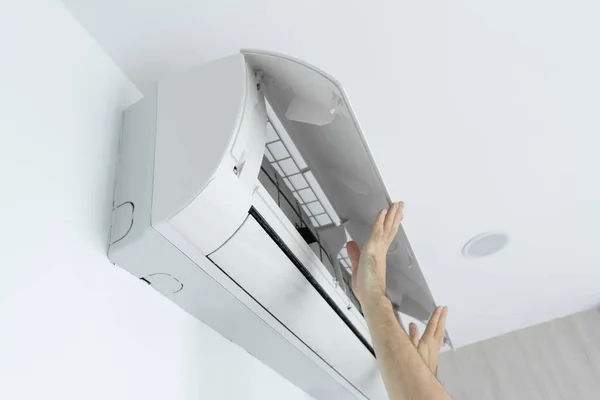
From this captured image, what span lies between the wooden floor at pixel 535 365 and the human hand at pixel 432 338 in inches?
49.2

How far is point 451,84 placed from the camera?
3.98 feet

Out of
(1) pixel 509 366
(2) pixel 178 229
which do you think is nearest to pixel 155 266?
(2) pixel 178 229

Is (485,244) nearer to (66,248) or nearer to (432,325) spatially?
(432,325)

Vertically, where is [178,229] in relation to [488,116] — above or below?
below

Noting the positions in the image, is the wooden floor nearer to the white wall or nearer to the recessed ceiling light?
the recessed ceiling light

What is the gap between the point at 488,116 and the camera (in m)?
1.30

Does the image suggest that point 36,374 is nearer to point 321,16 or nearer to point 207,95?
point 207,95

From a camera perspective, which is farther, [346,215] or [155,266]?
[346,215]

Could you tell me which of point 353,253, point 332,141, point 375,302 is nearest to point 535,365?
point 353,253

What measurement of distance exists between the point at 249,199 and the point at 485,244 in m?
1.14

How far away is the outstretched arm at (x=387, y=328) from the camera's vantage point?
2.56 feet

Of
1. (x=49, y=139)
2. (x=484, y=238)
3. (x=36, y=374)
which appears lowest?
(x=36, y=374)

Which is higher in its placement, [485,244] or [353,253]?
[485,244]

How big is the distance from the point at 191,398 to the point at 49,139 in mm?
533
